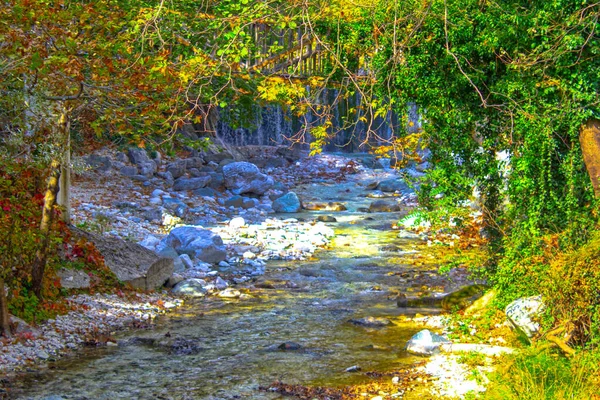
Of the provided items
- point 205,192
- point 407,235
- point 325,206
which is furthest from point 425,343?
point 205,192

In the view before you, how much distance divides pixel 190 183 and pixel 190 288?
35.4 ft

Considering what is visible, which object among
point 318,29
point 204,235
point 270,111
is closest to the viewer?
point 318,29

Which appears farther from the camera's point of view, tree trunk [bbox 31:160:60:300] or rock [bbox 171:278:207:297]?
rock [bbox 171:278:207:297]

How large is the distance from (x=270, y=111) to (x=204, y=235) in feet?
70.0

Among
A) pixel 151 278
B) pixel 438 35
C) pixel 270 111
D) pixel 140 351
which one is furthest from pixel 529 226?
pixel 270 111

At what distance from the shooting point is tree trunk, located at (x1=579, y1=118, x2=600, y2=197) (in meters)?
6.96

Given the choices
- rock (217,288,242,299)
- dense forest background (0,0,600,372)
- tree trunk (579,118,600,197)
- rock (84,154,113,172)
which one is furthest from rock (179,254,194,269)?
rock (84,154,113,172)

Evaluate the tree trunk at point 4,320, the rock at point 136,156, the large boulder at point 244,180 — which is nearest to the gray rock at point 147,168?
the rock at point 136,156

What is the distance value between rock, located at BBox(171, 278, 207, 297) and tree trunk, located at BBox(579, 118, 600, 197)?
595 centimetres

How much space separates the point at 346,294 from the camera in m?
10.7

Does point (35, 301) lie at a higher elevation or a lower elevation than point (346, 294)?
higher

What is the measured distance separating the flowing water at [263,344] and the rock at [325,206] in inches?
316

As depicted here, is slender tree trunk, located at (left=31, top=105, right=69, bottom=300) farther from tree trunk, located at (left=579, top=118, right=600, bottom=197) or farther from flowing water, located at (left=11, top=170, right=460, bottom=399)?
tree trunk, located at (left=579, top=118, right=600, bottom=197)

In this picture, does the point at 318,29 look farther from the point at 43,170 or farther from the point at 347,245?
the point at 347,245
